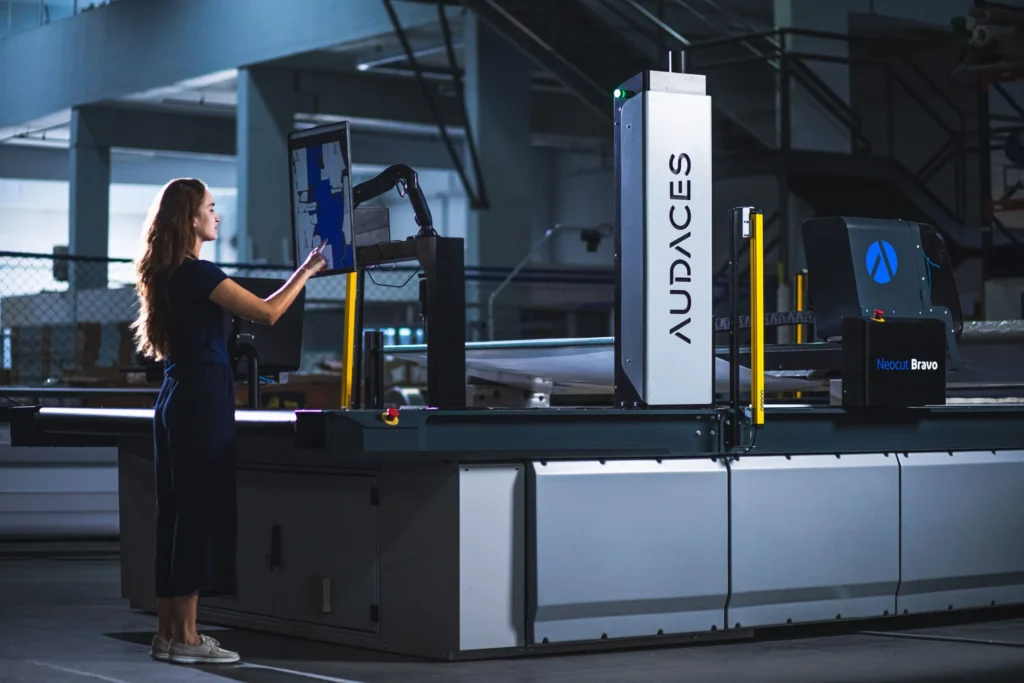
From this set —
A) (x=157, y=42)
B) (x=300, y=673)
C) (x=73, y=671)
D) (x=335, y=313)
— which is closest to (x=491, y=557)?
(x=300, y=673)

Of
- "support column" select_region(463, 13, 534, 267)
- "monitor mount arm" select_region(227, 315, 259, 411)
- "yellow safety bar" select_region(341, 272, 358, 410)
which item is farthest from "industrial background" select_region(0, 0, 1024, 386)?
"yellow safety bar" select_region(341, 272, 358, 410)

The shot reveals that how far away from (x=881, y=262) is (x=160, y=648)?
3.20 meters

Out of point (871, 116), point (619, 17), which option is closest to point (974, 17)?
point (619, 17)

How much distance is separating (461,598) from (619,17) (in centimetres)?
1203

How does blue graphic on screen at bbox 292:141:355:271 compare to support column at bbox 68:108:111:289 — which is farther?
support column at bbox 68:108:111:289

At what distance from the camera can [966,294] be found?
17.7m

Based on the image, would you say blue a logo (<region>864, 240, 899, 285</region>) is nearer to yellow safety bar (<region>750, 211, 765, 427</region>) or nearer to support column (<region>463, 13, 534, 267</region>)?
yellow safety bar (<region>750, 211, 765, 427</region>)

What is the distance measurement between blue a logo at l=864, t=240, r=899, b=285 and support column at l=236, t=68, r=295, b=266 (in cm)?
1407

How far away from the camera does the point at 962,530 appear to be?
625 cm

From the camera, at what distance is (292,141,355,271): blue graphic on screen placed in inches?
216

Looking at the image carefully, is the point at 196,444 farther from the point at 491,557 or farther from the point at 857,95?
the point at 857,95

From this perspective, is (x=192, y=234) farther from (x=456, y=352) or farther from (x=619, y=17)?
(x=619, y=17)

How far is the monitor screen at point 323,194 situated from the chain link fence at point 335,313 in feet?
27.1

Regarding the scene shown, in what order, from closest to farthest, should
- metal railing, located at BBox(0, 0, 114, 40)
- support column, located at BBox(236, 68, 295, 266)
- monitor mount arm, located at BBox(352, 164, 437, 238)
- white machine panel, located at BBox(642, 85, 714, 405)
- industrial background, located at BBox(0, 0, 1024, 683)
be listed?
1. white machine panel, located at BBox(642, 85, 714, 405)
2. monitor mount arm, located at BBox(352, 164, 437, 238)
3. industrial background, located at BBox(0, 0, 1024, 683)
4. support column, located at BBox(236, 68, 295, 266)
5. metal railing, located at BBox(0, 0, 114, 40)
